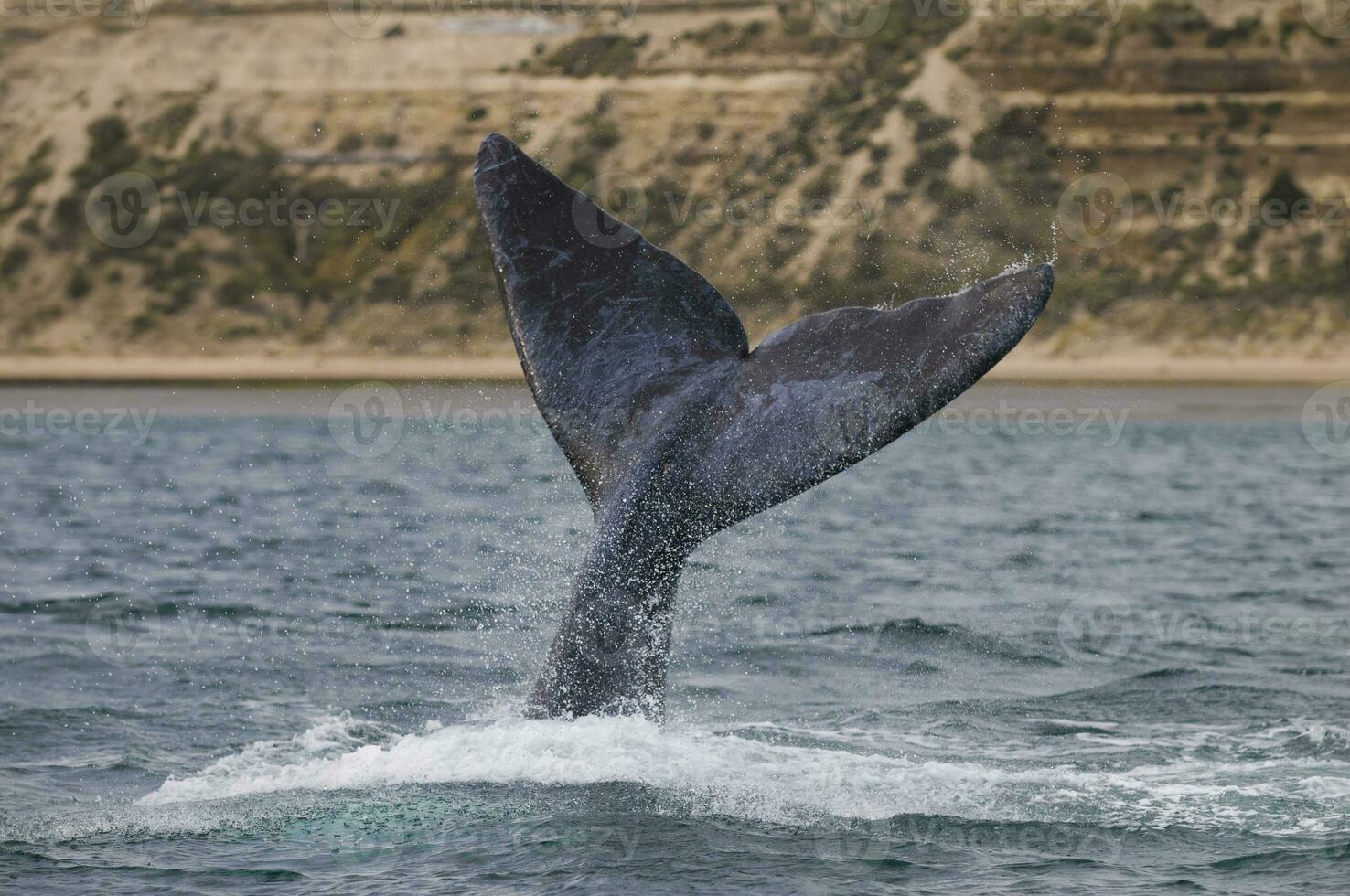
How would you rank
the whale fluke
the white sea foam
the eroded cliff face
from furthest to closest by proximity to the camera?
the eroded cliff face < the white sea foam < the whale fluke

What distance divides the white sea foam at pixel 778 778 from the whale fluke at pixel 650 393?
29 centimetres

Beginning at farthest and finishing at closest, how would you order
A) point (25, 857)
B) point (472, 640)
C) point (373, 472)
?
1. point (373, 472)
2. point (472, 640)
3. point (25, 857)

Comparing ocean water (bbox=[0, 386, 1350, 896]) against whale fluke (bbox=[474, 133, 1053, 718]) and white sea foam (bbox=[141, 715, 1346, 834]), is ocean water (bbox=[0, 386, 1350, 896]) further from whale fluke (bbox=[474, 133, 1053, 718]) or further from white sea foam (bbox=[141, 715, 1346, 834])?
whale fluke (bbox=[474, 133, 1053, 718])

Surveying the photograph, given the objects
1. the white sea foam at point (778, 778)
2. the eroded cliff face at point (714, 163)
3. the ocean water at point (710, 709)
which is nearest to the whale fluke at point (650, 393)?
the white sea foam at point (778, 778)

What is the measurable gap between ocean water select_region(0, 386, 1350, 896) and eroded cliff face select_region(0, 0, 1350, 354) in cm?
4786

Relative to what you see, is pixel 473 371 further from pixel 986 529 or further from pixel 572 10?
pixel 986 529

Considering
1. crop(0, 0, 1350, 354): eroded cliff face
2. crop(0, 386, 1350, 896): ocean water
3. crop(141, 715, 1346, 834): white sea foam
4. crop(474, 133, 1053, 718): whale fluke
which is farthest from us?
crop(0, 0, 1350, 354): eroded cliff face

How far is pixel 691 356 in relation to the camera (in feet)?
28.3

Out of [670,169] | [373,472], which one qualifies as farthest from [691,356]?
[670,169]

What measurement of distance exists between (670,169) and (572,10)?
15.8m

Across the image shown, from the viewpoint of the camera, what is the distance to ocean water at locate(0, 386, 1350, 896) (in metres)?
8.11

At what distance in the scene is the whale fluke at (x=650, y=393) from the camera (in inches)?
303

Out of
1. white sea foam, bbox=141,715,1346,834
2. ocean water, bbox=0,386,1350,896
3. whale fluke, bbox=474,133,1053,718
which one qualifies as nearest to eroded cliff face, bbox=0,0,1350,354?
ocean water, bbox=0,386,1350,896

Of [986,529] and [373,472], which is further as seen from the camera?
[373,472]
